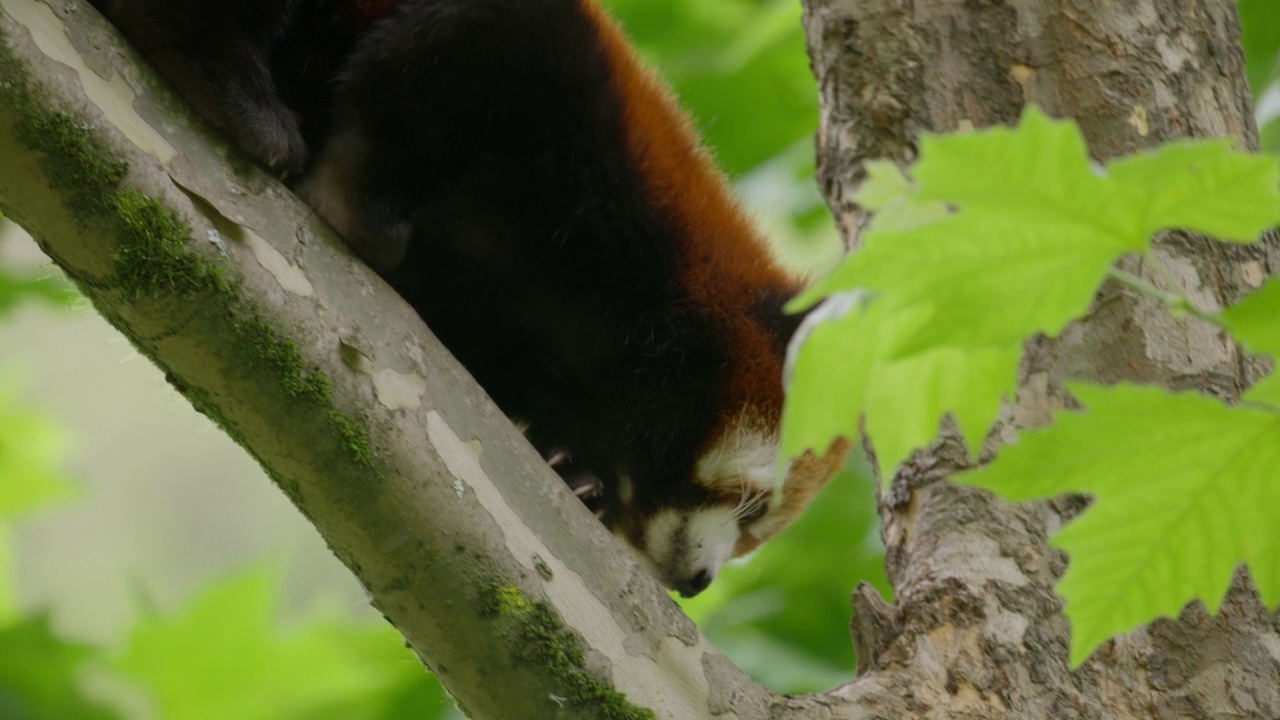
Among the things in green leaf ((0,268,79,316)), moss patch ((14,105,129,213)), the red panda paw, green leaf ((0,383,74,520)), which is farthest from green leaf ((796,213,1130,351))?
green leaf ((0,383,74,520))

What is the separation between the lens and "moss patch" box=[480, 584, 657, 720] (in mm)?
1237

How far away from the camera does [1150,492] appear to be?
2.82 ft

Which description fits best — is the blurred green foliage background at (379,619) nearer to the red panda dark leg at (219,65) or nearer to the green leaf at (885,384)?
the red panda dark leg at (219,65)

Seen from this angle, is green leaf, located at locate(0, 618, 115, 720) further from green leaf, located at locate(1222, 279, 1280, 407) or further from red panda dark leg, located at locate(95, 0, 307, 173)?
green leaf, located at locate(1222, 279, 1280, 407)

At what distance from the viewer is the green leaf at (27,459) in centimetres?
318

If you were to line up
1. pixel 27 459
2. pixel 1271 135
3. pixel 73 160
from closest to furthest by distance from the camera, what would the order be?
pixel 73 160
pixel 1271 135
pixel 27 459

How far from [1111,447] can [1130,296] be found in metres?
1.00

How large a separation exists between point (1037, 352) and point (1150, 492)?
0.97 metres

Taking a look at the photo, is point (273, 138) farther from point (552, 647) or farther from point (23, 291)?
point (23, 291)

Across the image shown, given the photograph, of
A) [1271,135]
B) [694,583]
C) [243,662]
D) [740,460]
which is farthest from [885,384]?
[243,662]

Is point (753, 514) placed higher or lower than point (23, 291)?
lower

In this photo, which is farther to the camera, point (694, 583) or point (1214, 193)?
point (694, 583)

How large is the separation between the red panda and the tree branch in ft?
0.54

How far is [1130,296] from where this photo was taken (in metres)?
1.75
